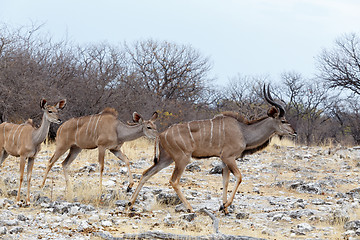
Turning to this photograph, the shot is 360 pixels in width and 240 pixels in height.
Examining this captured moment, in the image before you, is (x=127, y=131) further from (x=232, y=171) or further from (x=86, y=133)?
(x=232, y=171)

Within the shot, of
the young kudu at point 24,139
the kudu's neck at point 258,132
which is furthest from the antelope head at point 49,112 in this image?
the kudu's neck at point 258,132

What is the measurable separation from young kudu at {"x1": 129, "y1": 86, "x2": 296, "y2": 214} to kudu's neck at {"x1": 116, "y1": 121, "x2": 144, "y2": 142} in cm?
172

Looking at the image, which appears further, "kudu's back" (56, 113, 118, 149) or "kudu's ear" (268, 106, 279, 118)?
"kudu's back" (56, 113, 118, 149)

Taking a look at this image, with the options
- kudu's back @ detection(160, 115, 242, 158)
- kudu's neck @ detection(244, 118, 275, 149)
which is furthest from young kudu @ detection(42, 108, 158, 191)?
kudu's neck @ detection(244, 118, 275, 149)

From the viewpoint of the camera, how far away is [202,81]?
2633 cm

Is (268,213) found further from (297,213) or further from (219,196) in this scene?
(219,196)

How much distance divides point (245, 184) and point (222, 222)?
3.10 meters

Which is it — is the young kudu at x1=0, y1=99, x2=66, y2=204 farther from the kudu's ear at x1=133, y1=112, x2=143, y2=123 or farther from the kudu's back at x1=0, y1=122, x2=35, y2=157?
the kudu's ear at x1=133, y1=112, x2=143, y2=123

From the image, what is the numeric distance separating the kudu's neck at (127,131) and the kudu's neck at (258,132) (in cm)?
226

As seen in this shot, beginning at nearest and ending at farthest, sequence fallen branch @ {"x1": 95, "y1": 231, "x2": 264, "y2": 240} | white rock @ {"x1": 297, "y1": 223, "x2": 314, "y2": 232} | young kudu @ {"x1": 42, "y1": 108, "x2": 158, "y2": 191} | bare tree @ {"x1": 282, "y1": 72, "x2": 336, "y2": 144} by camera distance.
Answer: fallen branch @ {"x1": 95, "y1": 231, "x2": 264, "y2": 240} → white rock @ {"x1": 297, "y1": 223, "x2": 314, "y2": 232} → young kudu @ {"x1": 42, "y1": 108, "x2": 158, "y2": 191} → bare tree @ {"x1": 282, "y1": 72, "x2": 336, "y2": 144}

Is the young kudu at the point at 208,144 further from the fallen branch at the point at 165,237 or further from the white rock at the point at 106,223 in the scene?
the fallen branch at the point at 165,237

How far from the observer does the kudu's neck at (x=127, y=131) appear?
7.92m

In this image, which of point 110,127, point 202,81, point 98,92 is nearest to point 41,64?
point 98,92

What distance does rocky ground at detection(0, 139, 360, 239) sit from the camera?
16.3ft
